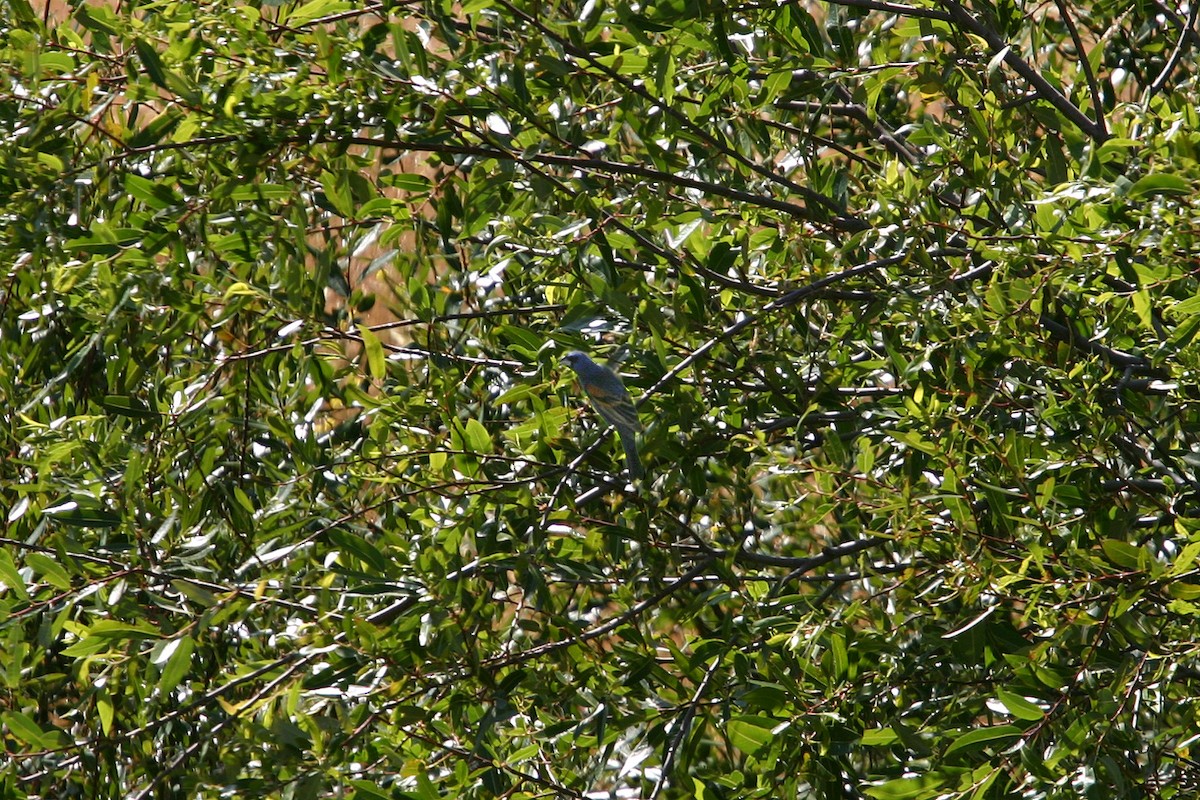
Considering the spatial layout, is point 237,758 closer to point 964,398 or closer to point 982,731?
point 982,731

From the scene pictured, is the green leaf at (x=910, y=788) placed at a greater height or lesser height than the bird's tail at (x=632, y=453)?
lesser

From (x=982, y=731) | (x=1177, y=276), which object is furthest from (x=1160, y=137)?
(x=982, y=731)

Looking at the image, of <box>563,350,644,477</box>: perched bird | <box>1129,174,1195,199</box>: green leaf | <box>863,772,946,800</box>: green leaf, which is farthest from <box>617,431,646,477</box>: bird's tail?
<box>1129,174,1195,199</box>: green leaf

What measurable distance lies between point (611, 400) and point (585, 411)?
21 cm

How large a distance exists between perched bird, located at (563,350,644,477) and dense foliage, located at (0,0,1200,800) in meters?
0.04

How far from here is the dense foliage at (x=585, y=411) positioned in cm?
182

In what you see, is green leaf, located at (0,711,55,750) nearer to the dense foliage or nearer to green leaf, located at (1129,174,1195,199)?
the dense foliage

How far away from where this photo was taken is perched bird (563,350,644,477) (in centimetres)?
197

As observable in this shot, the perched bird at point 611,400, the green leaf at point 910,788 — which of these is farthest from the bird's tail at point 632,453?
the green leaf at point 910,788

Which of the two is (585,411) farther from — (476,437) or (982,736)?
(982,736)

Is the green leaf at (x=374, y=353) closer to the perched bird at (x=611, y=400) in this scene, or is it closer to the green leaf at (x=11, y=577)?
the perched bird at (x=611, y=400)

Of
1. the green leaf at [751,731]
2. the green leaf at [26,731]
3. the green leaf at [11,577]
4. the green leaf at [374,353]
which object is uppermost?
the green leaf at [374,353]

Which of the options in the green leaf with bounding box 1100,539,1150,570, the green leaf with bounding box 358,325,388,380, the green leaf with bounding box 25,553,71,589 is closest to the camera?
the green leaf with bounding box 358,325,388,380

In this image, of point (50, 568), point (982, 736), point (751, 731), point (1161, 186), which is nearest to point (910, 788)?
point (982, 736)
